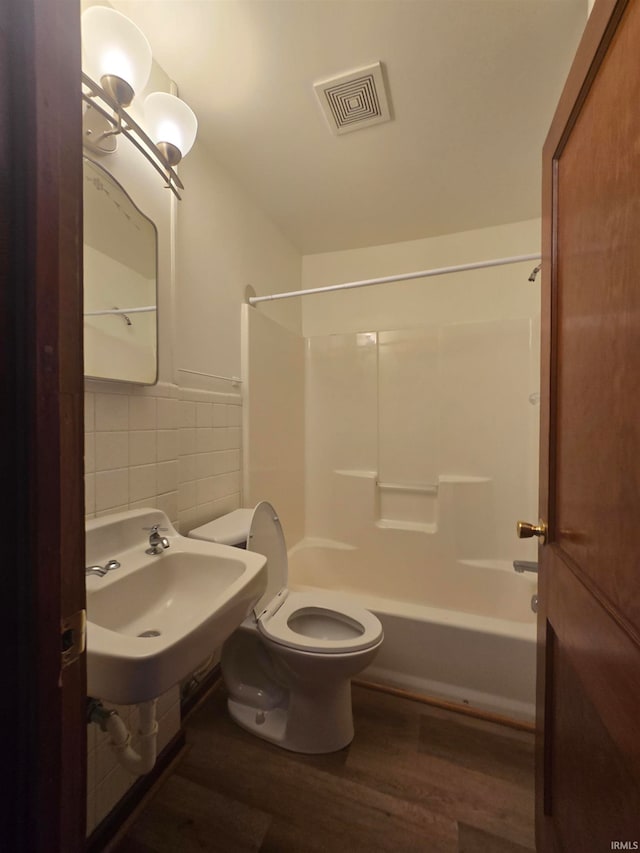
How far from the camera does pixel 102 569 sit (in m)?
0.87

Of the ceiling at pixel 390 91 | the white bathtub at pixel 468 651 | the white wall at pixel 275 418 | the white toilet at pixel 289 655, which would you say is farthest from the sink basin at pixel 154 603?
the ceiling at pixel 390 91

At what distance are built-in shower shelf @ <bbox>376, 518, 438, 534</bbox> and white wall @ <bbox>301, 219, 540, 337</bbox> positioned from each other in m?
1.25

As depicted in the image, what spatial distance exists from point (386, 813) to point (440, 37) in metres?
2.35

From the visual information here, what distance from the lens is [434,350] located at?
6.91 ft

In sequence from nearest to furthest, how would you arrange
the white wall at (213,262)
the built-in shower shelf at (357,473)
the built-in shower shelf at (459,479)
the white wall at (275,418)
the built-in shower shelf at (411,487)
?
the white wall at (213,262)
the white wall at (275,418)
the built-in shower shelf at (459,479)
the built-in shower shelf at (411,487)
the built-in shower shelf at (357,473)

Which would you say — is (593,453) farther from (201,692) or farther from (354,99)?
(201,692)

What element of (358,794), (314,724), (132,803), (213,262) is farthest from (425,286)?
(132,803)

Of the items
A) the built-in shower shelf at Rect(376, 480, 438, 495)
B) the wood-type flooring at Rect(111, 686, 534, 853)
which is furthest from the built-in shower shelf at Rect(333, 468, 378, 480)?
the wood-type flooring at Rect(111, 686, 534, 853)

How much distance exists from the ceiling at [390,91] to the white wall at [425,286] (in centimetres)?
21

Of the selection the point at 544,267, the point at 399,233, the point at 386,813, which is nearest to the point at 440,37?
the point at 544,267

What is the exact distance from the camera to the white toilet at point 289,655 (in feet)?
3.77

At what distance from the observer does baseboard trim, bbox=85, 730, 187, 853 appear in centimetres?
92

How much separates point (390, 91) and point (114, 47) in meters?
0.89

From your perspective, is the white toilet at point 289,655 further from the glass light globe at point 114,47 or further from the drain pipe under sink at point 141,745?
the glass light globe at point 114,47
